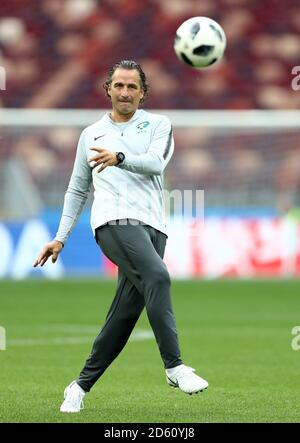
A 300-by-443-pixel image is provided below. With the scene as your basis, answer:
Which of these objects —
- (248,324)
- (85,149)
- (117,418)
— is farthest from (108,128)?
(248,324)

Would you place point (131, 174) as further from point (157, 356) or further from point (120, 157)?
point (157, 356)

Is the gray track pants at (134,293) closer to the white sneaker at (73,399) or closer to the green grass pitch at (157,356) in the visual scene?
the white sneaker at (73,399)

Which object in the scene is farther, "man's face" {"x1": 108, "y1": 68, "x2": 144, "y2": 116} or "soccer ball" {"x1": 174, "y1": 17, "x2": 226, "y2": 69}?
"soccer ball" {"x1": 174, "y1": 17, "x2": 226, "y2": 69}

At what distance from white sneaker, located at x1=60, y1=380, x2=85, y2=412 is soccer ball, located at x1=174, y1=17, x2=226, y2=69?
10.9 ft

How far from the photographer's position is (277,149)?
897 inches

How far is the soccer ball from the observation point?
8.92 m

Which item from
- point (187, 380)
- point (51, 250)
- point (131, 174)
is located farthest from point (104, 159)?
point (187, 380)

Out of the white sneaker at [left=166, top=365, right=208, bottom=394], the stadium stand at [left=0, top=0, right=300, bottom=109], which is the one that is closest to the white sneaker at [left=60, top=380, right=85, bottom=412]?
the white sneaker at [left=166, top=365, right=208, bottom=394]

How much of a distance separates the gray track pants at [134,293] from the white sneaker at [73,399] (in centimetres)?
4

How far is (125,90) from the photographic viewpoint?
6621mm

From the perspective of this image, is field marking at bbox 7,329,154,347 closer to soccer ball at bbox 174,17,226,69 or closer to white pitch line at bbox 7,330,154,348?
white pitch line at bbox 7,330,154,348

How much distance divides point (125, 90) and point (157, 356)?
445 cm

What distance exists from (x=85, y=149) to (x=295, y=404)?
6.83ft

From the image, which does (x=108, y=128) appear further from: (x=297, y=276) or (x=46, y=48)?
(x=46, y=48)
